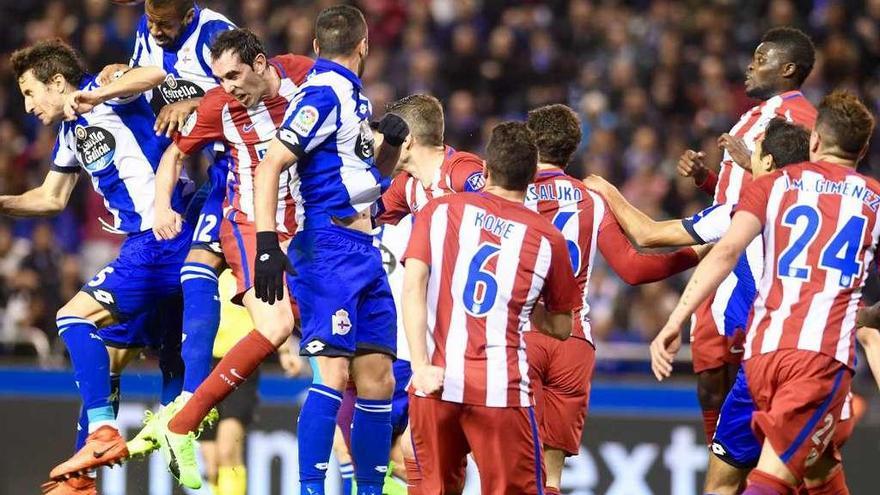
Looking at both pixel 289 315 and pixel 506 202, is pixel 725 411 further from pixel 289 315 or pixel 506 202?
pixel 289 315

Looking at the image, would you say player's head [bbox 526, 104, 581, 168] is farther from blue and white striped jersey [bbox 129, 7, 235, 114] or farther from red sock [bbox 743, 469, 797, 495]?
red sock [bbox 743, 469, 797, 495]

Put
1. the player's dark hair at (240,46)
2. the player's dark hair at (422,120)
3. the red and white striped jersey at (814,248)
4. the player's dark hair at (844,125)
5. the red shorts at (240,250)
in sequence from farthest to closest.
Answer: the player's dark hair at (422,120) < the red shorts at (240,250) < the player's dark hair at (240,46) < the player's dark hair at (844,125) < the red and white striped jersey at (814,248)

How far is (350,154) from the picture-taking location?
7.44 m

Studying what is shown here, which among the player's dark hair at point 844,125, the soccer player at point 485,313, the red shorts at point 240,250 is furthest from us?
the red shorts at point 240,250

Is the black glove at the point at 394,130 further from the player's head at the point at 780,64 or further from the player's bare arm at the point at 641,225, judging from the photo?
Answer: the player's head at the point at 780,64

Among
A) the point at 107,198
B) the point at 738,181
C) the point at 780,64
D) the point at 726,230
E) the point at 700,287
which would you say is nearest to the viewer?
the point at 700,287

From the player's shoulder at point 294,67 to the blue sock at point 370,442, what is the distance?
5.90 feet

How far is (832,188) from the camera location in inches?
262

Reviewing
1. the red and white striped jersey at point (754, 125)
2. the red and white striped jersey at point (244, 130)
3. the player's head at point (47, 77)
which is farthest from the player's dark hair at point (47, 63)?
the red and white striped jersey at point (754, 125)

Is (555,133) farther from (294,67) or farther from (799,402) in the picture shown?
(799,402)

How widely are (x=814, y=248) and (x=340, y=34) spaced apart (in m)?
2.57

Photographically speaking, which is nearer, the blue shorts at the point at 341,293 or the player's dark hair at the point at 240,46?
the blue shorts at the point at 341,293

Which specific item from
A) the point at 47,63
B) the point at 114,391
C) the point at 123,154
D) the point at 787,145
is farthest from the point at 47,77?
the point at 787,145

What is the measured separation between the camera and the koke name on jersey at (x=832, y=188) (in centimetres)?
665
